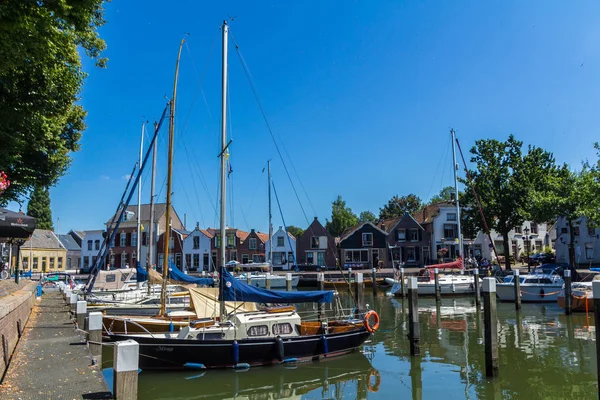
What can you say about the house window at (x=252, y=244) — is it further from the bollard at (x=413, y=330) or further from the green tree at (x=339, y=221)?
the bollard at (x=413, y=330)

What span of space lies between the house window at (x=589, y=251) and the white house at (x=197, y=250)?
5134 centimetres

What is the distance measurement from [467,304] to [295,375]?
81.6ft

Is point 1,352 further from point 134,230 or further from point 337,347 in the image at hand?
point 134,230

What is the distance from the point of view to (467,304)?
37.2 metres

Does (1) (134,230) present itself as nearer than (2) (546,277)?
No

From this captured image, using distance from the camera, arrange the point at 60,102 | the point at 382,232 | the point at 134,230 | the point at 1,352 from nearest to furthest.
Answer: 1. the point at 1,352
2. the point at 60,102
3. the point at 382,232
4. the point at 134,230

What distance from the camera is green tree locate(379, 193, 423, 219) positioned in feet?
310

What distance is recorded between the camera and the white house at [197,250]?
72125 millimetres

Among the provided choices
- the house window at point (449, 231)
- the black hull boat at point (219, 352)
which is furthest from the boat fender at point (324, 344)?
the house window at point (449, 231)

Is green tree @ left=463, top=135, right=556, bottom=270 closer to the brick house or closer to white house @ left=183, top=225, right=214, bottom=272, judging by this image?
the brick house

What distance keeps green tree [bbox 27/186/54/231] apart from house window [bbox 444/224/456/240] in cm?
6790

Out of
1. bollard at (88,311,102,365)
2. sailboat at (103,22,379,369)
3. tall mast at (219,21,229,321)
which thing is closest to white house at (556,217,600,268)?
sailboat at (103,22,379,369)

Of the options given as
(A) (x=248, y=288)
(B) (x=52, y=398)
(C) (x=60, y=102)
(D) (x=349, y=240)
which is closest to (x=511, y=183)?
(D) (x=349, y=240)

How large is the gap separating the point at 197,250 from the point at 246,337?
188 feet
